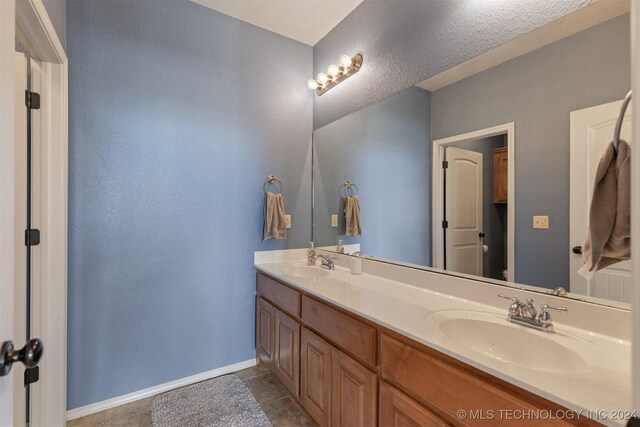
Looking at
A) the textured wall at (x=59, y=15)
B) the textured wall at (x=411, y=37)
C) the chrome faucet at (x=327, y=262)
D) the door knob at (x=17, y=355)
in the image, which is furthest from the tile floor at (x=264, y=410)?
the textured wall at (x=59, y=15)

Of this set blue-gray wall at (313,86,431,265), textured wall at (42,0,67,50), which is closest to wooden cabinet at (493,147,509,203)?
blue-gray wall at (313,86,431,265)

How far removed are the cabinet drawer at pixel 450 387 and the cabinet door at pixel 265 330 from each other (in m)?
1.06

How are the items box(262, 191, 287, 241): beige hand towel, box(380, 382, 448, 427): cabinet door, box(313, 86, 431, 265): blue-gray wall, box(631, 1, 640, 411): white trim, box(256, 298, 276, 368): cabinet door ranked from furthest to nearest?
box(262, 191, 287, 241): beige hand towel → box(256, 298, 276, 368): cabinet door → box(313, 86, 431, 265): blue-gray wall → box(380, 382, 448, 427): cabinet door → box(631, 1, 640, 411): white trim

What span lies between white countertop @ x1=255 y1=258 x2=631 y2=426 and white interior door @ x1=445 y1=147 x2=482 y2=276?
141 mm

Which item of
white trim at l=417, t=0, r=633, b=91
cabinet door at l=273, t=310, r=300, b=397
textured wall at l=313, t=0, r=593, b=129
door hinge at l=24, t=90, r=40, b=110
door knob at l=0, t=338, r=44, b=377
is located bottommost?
cabinet door at l=273, t=310, r=300, b=397

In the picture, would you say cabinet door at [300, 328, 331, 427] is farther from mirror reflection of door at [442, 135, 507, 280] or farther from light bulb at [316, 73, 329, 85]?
light bulb at [316, 73, 329, 85]

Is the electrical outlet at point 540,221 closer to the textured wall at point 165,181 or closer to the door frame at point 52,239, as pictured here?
the textured wall at point 165,181

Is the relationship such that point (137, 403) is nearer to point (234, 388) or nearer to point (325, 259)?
point (234, 388)

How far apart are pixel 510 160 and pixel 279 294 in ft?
4.78

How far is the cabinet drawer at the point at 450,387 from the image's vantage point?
720 millimetres

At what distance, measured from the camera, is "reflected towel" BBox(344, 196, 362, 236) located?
2.05m

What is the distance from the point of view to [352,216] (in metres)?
2.09

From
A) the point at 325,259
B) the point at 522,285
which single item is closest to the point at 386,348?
the point at 522,285

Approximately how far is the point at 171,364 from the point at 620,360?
2243 millimetres
